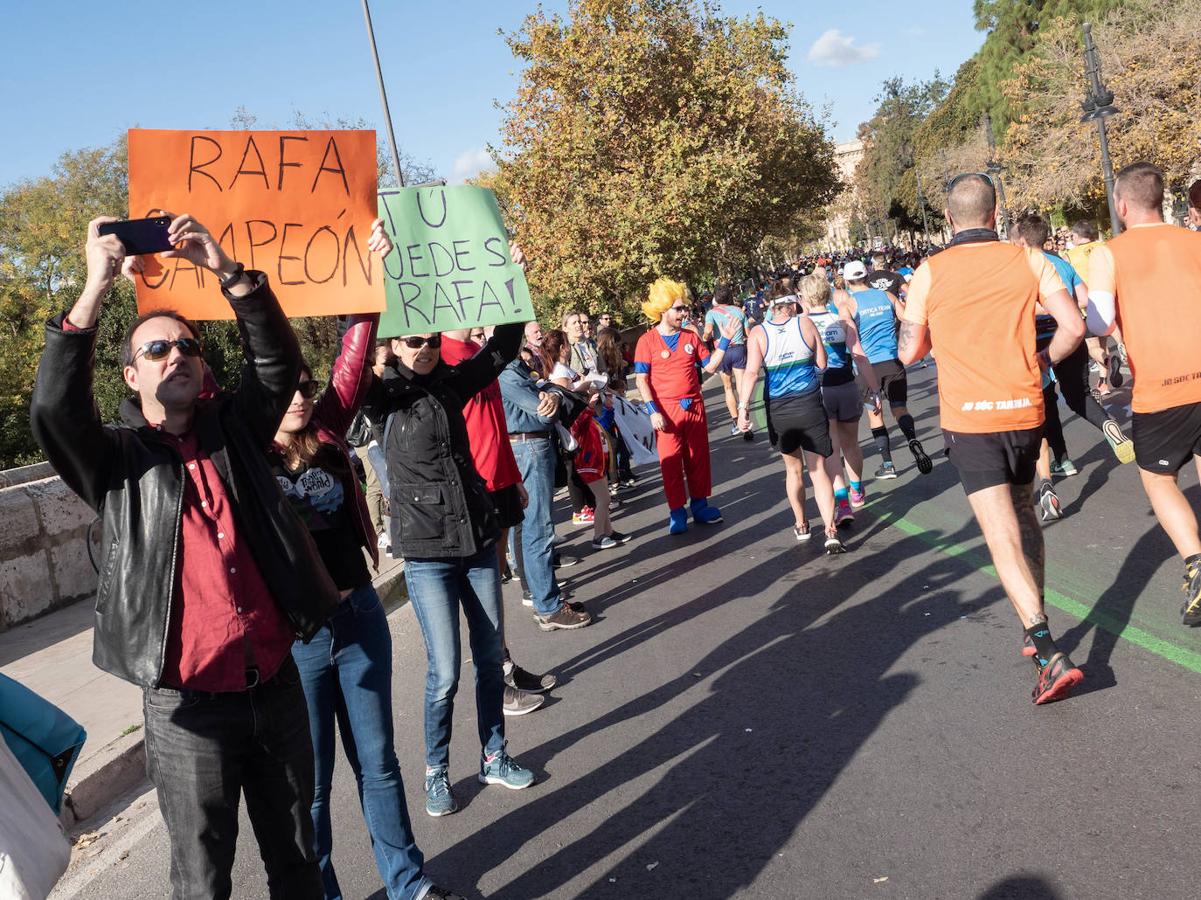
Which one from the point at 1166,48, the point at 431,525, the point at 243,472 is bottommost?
the point at 431,525

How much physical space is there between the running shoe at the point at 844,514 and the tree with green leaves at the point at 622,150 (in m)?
19.9

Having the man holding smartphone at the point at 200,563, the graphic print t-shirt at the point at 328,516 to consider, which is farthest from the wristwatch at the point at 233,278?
the graphic print t-shirt at the point at 328,516

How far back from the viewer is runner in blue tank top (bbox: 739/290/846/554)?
8203mm

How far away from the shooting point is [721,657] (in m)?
6.08

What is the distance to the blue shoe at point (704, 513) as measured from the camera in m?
9.87

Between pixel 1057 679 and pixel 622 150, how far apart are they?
26819mm

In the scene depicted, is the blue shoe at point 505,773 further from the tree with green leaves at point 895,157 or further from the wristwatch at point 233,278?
the tree with green leaves at point 895,157

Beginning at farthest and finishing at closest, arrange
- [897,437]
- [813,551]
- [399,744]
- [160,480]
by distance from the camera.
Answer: [897,437]
[813,551]
[399,744]
[160,480]

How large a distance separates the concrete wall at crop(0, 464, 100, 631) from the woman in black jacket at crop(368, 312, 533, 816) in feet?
19.4

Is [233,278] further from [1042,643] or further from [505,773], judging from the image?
[1042,643]

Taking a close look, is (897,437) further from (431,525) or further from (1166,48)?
(1166,48)

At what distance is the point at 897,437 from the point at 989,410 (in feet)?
27.8

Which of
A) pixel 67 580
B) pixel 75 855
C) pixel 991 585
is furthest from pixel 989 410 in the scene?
pixel 67 580

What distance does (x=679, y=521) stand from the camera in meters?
9.67
